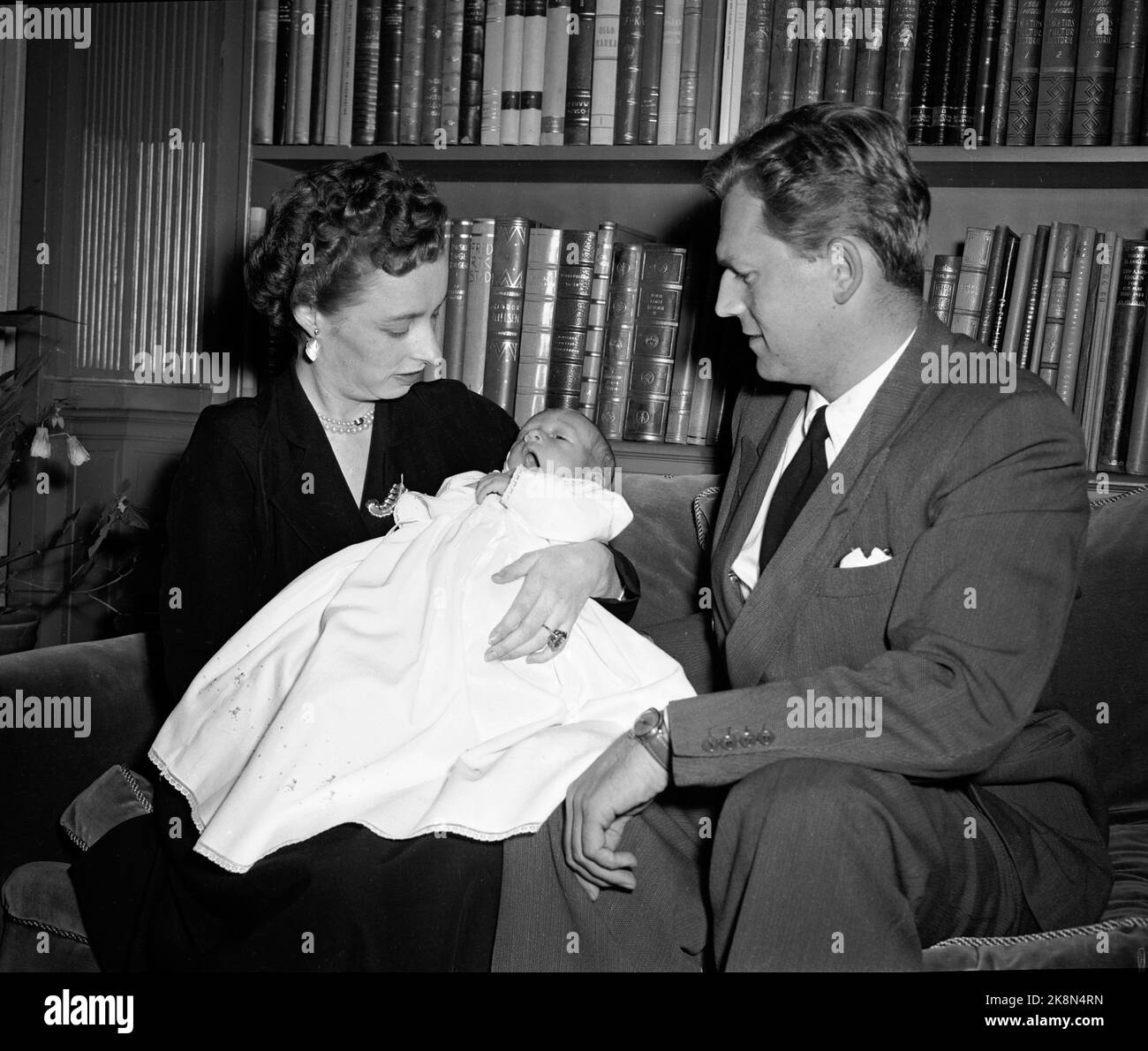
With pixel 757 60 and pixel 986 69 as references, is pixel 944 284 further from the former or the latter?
pixel 757 60

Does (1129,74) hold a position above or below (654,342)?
above

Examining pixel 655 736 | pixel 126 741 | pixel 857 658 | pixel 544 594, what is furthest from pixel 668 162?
pixel 126 741

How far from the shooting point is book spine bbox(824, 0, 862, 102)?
6.73 ft

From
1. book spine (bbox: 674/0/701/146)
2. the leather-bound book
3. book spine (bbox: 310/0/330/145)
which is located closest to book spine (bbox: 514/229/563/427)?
the leather-bound book

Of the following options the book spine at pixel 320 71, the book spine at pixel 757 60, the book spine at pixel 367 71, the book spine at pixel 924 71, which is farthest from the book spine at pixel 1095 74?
the book spine at pixel 320 71

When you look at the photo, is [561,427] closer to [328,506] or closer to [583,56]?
[328,506]

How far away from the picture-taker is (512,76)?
7.50 feet

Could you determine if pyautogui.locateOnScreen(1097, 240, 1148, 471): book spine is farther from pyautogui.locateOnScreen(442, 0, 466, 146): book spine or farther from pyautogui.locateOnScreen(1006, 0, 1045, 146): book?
pyautogui.locateOnScreen(442, 0, 466, 146): book spine

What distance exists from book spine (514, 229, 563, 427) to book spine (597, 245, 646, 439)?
0.39 ft

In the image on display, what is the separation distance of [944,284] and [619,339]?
615mm

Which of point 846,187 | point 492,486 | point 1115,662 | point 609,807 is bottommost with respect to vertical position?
point 609,807
